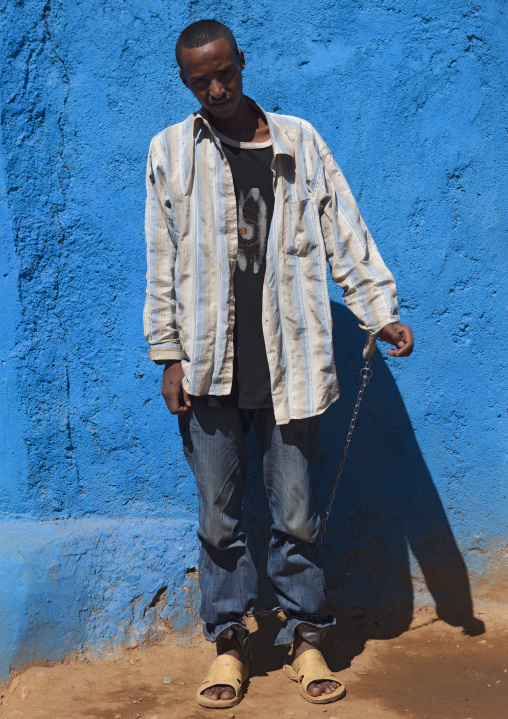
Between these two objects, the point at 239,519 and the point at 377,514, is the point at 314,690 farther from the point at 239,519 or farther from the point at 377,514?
the point at 377,514

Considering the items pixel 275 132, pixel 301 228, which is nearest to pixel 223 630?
pixel 301 228

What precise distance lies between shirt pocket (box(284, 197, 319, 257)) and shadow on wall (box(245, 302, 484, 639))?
618 millimetres

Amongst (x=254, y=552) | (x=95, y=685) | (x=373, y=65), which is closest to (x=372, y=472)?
(x=254, y=552)

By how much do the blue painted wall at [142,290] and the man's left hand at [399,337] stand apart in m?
0.58

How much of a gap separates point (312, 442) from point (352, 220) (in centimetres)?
72

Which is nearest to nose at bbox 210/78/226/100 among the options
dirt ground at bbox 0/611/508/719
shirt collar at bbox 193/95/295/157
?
shirt collar at bbox 193/95/295/157

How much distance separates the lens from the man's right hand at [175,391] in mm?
2469

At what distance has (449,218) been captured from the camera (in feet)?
9.62

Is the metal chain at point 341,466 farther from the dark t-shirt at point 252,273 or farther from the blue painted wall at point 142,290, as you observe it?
the dark t-shirt at point 252,273

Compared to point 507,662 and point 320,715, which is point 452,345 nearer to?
point 507,662

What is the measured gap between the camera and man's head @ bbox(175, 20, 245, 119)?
2.29 meters

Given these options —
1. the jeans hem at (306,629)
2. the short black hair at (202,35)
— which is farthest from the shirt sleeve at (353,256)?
the jeans hem at (306,629)

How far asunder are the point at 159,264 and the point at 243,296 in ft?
0.95

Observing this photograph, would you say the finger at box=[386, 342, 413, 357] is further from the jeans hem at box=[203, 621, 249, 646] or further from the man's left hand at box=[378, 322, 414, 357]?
the jeans hem at box=[203, 621, 249, 646]
